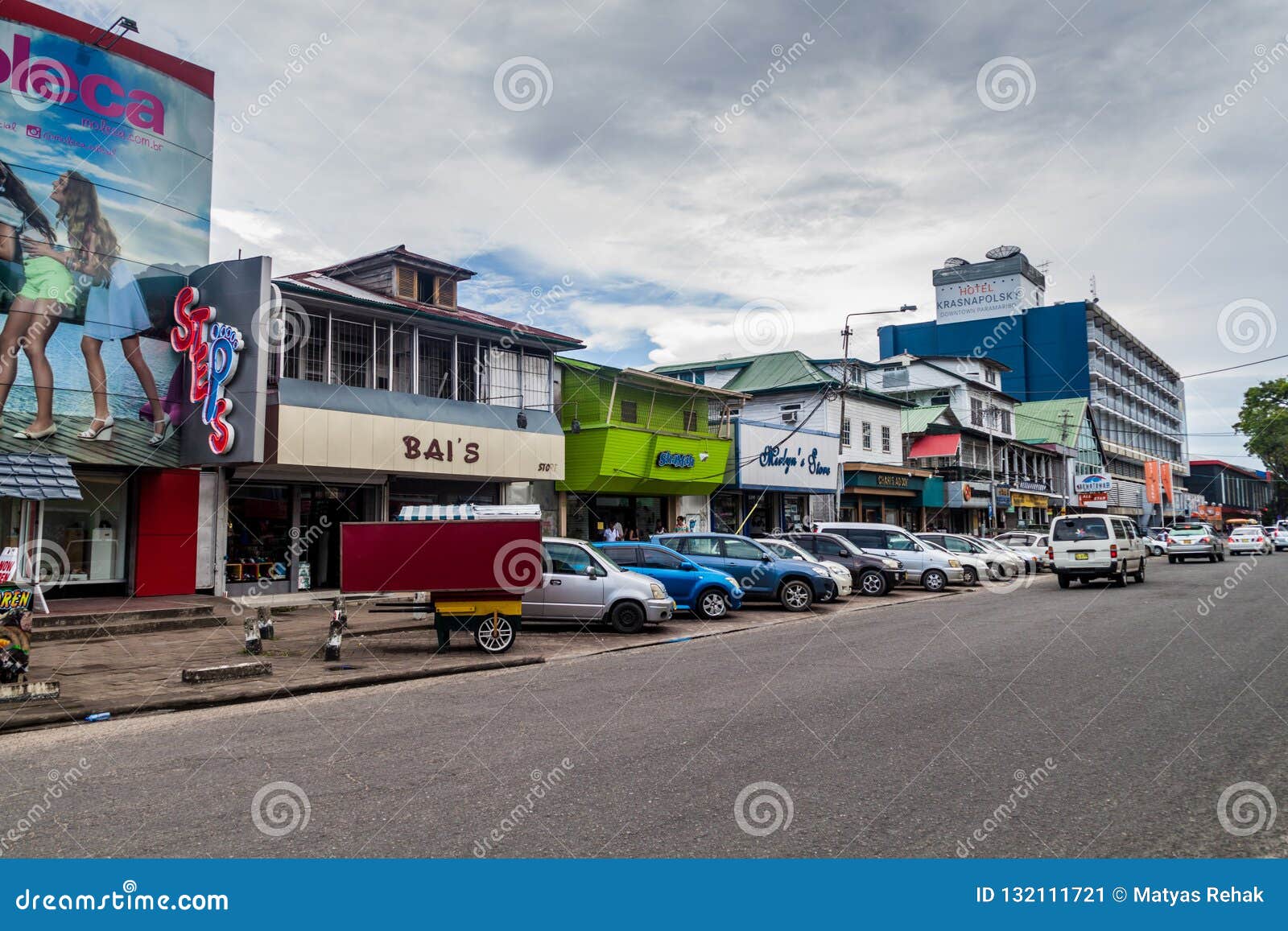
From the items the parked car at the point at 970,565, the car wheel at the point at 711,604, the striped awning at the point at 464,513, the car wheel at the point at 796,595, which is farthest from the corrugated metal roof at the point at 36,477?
the parked car at the point at 970,565

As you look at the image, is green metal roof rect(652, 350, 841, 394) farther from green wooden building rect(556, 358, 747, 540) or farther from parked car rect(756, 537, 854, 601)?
parked car rect(756, 537, 854, 601)

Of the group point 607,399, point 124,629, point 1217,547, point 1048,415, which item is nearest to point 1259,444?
point 1048,415

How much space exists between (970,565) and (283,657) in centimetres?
2144

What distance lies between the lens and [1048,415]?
6962 centimetres

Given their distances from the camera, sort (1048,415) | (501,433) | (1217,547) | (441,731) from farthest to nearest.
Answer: (1048,415) < (1217,547) < (501,433) < (441,731)

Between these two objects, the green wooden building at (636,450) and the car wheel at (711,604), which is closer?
the car wheel at (711,604)

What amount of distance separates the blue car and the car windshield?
11.0 metres

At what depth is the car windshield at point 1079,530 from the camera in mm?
23797

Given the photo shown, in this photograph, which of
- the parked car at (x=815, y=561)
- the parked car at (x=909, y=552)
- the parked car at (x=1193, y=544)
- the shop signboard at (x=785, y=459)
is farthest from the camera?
the parked car at (x=1193, y=544)

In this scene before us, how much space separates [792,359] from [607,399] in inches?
651

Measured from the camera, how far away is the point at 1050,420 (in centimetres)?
6925

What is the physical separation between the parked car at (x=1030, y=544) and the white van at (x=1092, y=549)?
8724mm

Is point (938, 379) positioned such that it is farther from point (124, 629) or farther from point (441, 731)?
point (441, 731)

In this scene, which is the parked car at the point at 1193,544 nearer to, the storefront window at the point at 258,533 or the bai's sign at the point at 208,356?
the storefront window at the point at 258,533
